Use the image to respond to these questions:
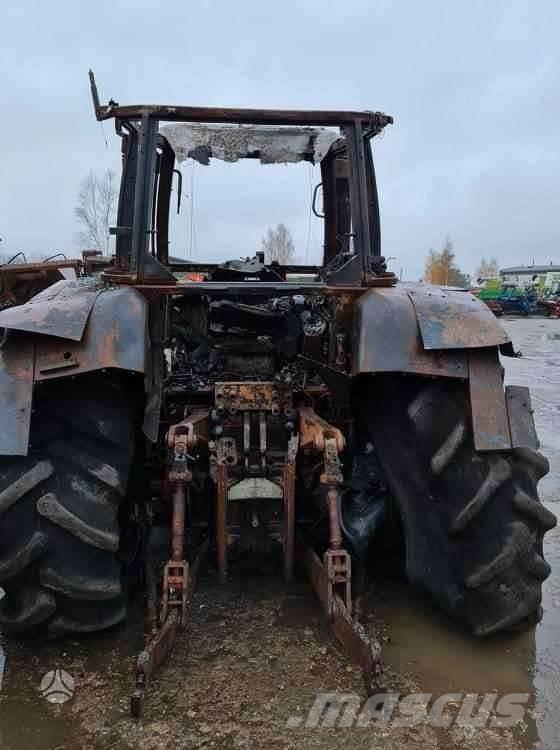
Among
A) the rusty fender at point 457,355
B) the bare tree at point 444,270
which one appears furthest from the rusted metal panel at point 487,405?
the bare tree at point 444,270

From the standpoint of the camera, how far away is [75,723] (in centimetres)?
256

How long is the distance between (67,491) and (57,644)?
2.63 ft

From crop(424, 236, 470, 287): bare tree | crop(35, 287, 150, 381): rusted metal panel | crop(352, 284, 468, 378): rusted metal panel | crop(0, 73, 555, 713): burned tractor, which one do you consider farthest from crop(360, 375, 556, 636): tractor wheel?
crop(424, 236, 470, 287): bare tree

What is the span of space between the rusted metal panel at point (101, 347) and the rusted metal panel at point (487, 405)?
139 centimetres

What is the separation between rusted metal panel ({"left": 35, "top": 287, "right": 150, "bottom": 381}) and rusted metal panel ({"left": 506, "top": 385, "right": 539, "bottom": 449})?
1.56 meters

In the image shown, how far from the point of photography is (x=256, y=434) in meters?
3.46

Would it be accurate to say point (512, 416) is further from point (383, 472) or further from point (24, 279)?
point (24, 279)

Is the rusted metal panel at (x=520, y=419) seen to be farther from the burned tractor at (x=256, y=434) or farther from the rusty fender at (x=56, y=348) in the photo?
the rusty fender at (x=56, y=348)

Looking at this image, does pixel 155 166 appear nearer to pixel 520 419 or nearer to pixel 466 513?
pixel 520 419

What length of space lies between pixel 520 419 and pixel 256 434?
1267mm

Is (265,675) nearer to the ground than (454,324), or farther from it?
nearer to the ground

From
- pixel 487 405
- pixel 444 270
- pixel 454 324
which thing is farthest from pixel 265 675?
pixel 444 270

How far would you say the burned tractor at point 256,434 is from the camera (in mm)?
2789

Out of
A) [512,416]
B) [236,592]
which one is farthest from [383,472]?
[236,592]
